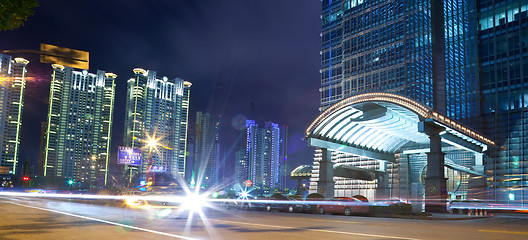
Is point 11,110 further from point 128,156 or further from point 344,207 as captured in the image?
point 344,207

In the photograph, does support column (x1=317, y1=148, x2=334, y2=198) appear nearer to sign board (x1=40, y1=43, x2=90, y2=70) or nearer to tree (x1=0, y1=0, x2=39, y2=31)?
sign board (x1=40, y1=43, x2=90, y2=70)

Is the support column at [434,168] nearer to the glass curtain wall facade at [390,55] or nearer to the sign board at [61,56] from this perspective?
the glass curtain wall facade at [390,55]

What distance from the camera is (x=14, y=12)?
13.2 m

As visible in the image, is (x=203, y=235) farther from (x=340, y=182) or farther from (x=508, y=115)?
(x=340, y=182)

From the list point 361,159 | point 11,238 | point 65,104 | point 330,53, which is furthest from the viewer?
point 65,104

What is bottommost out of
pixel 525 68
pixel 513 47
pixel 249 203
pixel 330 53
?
pixel 249 203

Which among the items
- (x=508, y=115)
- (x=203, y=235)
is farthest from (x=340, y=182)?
(x=203, y=235)

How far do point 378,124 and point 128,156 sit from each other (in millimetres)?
27629

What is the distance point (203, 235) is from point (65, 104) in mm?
163521

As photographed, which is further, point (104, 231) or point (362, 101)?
point (362, 101)

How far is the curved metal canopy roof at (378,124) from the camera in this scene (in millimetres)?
35969

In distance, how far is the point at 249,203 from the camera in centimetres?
3628

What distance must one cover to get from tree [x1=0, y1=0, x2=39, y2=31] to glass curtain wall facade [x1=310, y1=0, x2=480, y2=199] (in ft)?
169

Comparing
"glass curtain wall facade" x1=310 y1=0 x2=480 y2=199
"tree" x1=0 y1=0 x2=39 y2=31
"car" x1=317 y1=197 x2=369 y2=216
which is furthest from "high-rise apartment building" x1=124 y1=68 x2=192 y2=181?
"tree" x1=0 y1=0 x2=39 y2=31
